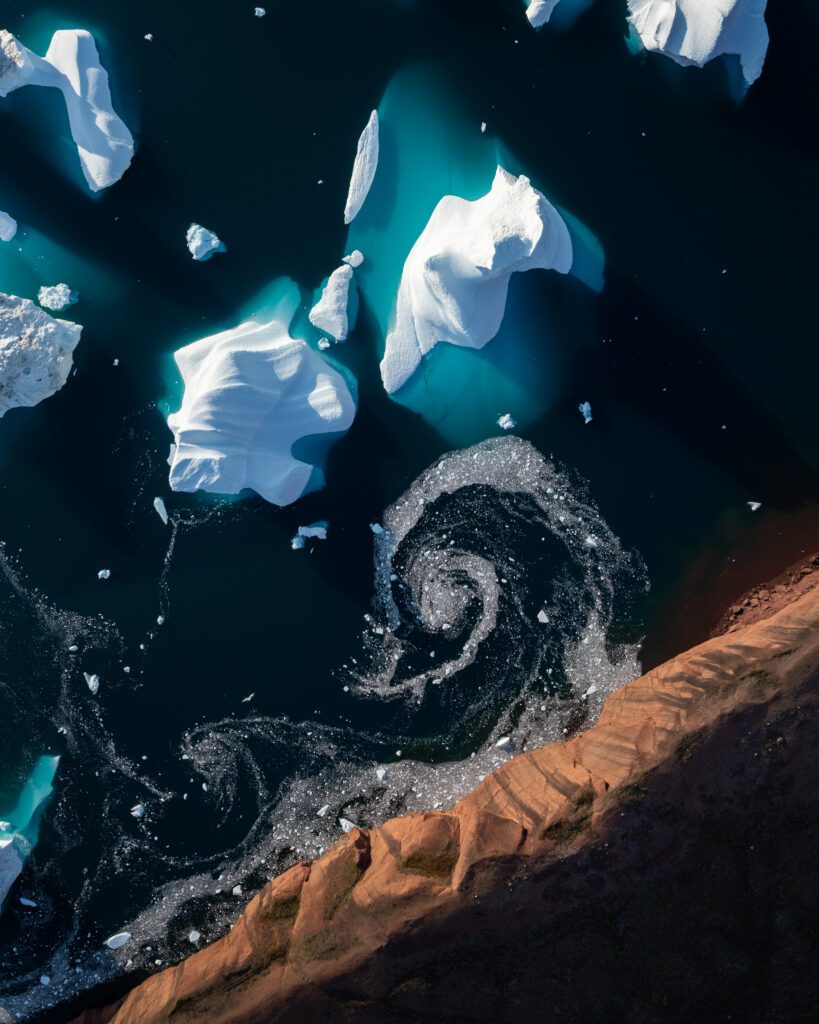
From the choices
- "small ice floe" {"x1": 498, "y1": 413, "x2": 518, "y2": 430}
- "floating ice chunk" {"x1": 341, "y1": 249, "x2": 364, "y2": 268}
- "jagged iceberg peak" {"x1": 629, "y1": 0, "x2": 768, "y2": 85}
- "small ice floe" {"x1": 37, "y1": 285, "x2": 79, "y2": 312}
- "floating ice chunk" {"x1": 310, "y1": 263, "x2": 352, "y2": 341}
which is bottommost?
"small ice floe" {"x1": 37, "y1": 285, "x2": 79, "y2": 312}

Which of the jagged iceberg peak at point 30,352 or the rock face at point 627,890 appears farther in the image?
the jagged iceberg peak at point 30,352

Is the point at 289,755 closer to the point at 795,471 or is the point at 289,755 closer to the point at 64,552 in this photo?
the point at 64,552

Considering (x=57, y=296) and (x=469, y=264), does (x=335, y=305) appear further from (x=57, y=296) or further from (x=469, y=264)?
(x=57, y=296)

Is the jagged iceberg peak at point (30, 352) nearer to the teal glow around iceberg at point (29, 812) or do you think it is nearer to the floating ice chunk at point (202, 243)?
the floating ice chunk at point (202, 243)

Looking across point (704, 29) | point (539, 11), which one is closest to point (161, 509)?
point (539, 11)

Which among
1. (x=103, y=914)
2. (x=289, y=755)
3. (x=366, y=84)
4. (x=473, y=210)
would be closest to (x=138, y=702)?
(x=289, y=755)

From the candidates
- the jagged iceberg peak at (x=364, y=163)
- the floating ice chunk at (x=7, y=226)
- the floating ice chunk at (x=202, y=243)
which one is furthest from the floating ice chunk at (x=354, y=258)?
the floating ice chunk at (x=7, y=226)

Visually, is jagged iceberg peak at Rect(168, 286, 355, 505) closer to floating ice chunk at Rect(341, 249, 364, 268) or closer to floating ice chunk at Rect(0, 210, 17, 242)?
floating ice chunk at Rect(341, 249, 364, 268)

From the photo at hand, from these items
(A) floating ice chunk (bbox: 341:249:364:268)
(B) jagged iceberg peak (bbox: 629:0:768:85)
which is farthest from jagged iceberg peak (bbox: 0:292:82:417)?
(B) jagged iceberg peak (bbox: 629:0:768:85)
